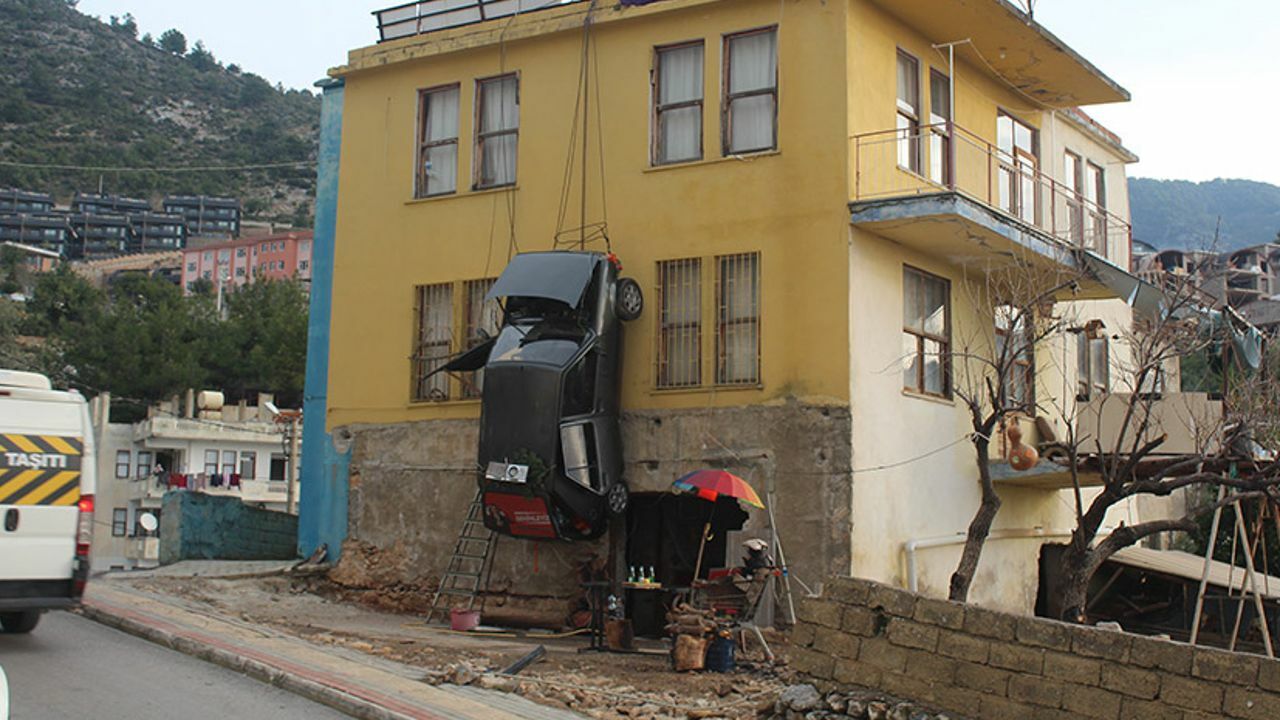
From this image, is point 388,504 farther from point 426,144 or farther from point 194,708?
point 194,708

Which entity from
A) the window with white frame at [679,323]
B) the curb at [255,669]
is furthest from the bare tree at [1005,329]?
the curb at [255,669]

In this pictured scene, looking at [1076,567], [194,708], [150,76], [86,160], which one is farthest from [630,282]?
[150,76]

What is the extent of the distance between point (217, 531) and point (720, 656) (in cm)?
1208

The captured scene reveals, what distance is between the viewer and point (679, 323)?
17.7m

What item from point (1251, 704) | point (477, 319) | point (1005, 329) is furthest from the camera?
point (1005, 329)

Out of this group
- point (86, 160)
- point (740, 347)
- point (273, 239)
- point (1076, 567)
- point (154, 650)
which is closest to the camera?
point (154, 650)

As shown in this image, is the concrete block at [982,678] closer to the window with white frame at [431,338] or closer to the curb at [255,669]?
the curb at [255,669]

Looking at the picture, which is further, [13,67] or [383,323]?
[13,67]

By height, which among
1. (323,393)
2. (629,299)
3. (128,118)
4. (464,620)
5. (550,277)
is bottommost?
(464,620)

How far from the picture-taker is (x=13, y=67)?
142 metres

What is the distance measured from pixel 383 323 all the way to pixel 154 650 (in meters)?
7.66

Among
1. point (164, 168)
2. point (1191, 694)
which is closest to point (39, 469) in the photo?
point (1191, 694)

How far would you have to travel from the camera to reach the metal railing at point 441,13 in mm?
19469

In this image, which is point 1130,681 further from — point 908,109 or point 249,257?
point 249,257
